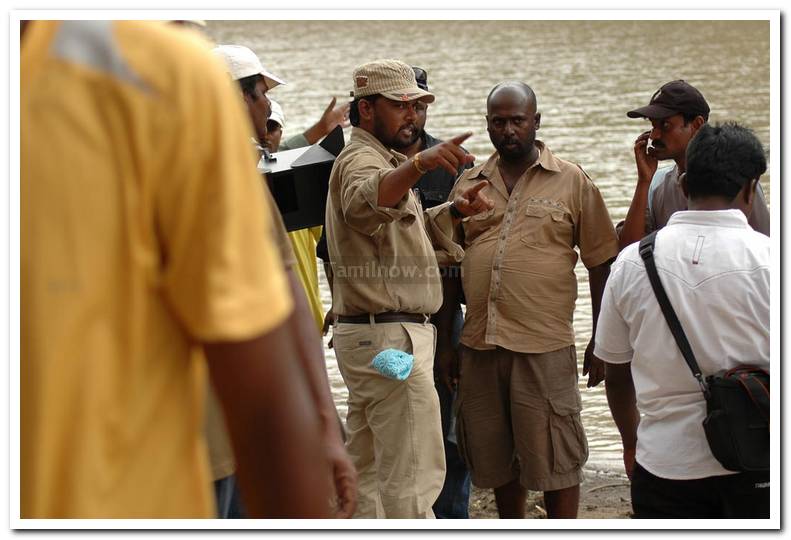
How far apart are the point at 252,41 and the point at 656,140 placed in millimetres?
20557

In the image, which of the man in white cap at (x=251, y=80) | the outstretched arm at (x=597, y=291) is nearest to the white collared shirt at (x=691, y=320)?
the man in white cap at (x=251, y=80)

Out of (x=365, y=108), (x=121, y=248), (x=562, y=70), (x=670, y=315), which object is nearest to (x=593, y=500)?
(x=365, y=108)

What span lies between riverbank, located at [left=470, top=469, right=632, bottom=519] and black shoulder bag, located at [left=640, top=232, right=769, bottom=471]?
1.99 metres

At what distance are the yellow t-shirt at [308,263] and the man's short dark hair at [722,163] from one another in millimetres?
2154

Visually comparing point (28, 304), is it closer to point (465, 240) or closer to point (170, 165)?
point (170, 165)

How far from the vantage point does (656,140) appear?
17.4 ft

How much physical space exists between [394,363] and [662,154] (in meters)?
1.55

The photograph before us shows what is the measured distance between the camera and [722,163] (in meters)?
3.52

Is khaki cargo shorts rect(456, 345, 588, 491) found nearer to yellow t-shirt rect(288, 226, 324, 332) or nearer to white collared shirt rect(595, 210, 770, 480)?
yellow t-shirt rect(288, 226, 324, 332)

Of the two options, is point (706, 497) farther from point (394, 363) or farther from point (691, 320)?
point (394, 363)

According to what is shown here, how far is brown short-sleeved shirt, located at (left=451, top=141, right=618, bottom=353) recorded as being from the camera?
521cm

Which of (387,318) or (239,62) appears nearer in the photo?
(239,62)

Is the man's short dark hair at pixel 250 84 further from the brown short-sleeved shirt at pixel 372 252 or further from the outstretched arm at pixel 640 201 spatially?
the outstretched arm at pixel 640 201

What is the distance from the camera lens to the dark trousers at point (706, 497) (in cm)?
339
